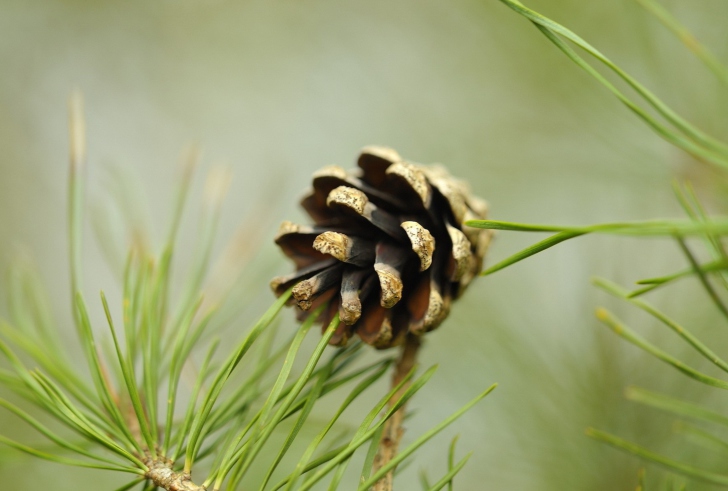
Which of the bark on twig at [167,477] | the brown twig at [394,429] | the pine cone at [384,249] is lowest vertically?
the brown twig at [394,429]

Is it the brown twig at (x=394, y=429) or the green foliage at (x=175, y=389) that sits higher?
the green foliage at (x=175, y=389)

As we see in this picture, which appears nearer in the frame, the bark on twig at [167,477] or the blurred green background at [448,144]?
the bark on twig at [167,477]

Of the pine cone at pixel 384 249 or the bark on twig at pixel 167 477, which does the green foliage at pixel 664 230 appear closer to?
the pine cone at pixel 384 249

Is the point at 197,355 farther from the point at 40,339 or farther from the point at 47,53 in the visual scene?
the point at 47,53

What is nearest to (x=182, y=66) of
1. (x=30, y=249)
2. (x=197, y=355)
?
(x=30, y=249)

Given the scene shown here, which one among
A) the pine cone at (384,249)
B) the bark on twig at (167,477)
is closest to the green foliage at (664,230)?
the pine cone at (384,249)

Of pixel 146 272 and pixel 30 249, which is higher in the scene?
pixel 30 249
